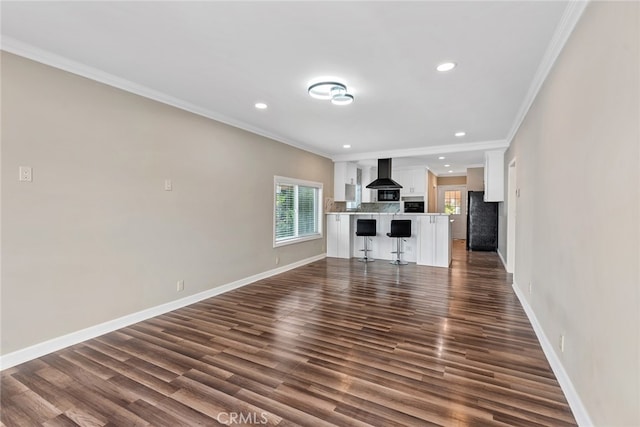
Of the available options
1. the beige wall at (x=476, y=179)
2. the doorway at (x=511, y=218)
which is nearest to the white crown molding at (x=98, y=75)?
the doorway at (x=511, y=218)

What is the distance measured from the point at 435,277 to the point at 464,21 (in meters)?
4.30

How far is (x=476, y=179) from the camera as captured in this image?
30.3 ft

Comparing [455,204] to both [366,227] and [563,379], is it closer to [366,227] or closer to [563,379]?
[366,227]

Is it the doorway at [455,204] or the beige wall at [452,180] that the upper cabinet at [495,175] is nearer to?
the doorway at [455,204]

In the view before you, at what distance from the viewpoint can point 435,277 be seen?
5461 mm

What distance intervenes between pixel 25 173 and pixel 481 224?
915 centimetres

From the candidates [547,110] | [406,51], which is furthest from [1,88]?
[547,110]

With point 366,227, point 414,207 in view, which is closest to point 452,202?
point 414,207

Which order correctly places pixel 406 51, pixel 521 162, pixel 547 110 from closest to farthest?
pixel 406 51 < pixel 547 110 < pixel 521 162

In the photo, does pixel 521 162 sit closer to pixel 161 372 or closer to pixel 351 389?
pixel 351 389

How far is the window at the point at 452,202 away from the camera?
38.0ft

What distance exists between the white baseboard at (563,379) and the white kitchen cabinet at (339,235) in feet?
14.3

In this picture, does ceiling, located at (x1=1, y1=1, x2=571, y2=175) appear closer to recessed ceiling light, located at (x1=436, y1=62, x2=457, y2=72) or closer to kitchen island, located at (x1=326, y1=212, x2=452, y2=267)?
recessed ceiling light, located at (x1=436, y1=62, x2=457, y2=72)

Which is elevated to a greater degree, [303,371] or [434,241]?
[434,241]
